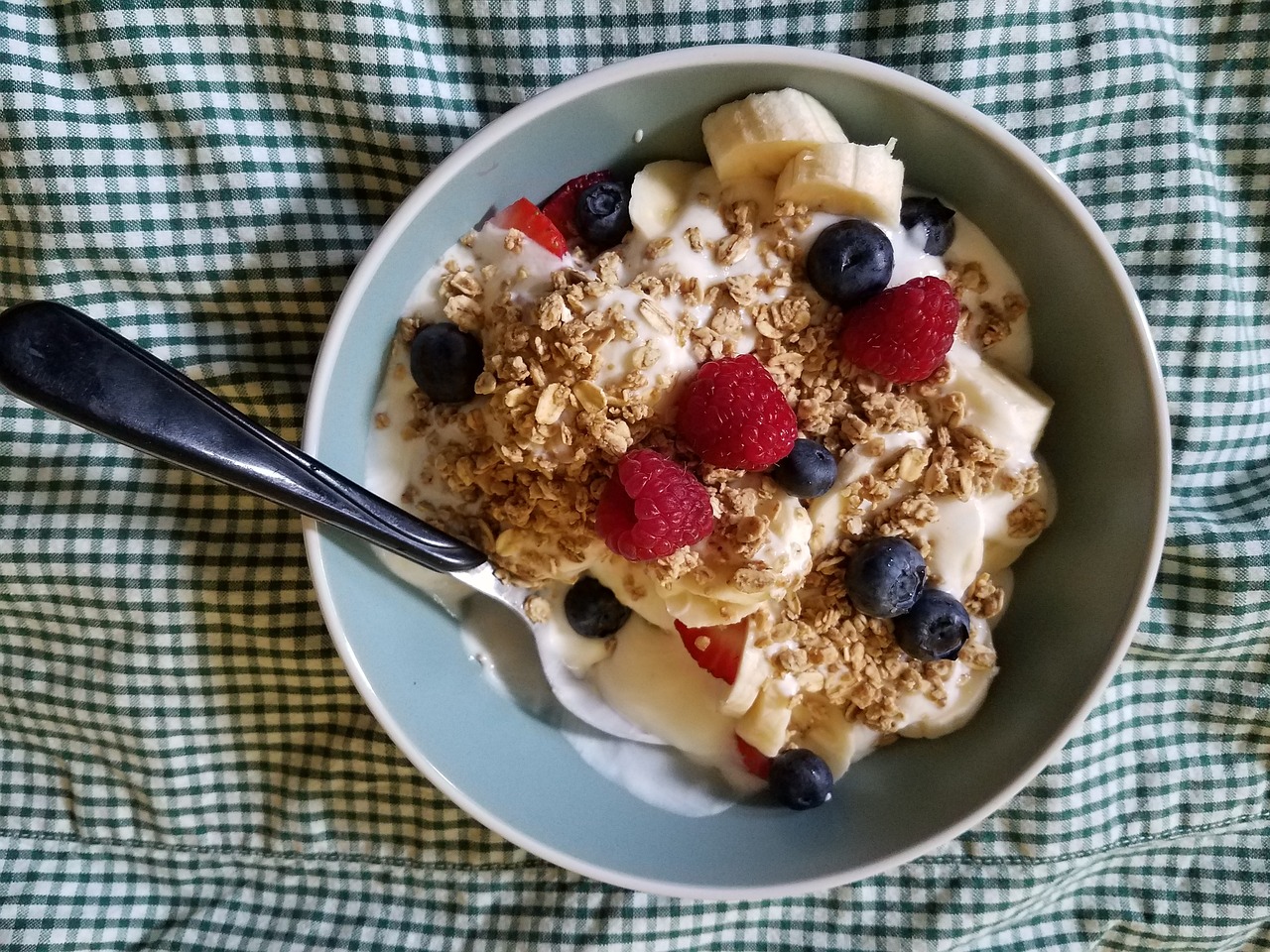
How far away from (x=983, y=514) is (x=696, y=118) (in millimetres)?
459

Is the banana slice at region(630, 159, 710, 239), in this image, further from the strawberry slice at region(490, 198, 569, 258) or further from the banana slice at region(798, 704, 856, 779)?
the banana slice at region(798, 704, 856, 779)

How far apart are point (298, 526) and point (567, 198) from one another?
18.3 inches

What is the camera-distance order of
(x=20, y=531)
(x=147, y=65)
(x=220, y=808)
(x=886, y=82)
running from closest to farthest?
(x=886, y=82) → (x=147, y=65) → (x=20, y=531) → (x=220, y=808)

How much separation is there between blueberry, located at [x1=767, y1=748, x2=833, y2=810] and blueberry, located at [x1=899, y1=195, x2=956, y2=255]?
0.52 m

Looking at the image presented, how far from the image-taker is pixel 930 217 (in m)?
0.87

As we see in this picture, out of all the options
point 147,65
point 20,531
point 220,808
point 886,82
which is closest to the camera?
point 886,82

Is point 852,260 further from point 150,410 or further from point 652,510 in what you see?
point 150,410

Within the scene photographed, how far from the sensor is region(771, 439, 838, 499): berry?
0.84 meters

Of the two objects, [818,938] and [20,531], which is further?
[818,938]

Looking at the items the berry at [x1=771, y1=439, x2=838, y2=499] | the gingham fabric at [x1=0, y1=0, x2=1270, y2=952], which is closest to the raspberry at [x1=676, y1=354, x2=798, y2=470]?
the berry at [x1=771, y1=439, x2=838, y2=499]

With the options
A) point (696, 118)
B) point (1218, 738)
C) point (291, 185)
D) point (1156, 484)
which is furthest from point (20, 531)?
point (1218, 738)

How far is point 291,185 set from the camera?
92 centimetres

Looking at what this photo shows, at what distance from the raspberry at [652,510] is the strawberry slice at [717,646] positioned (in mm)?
142

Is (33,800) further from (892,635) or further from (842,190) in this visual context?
(842,190)
